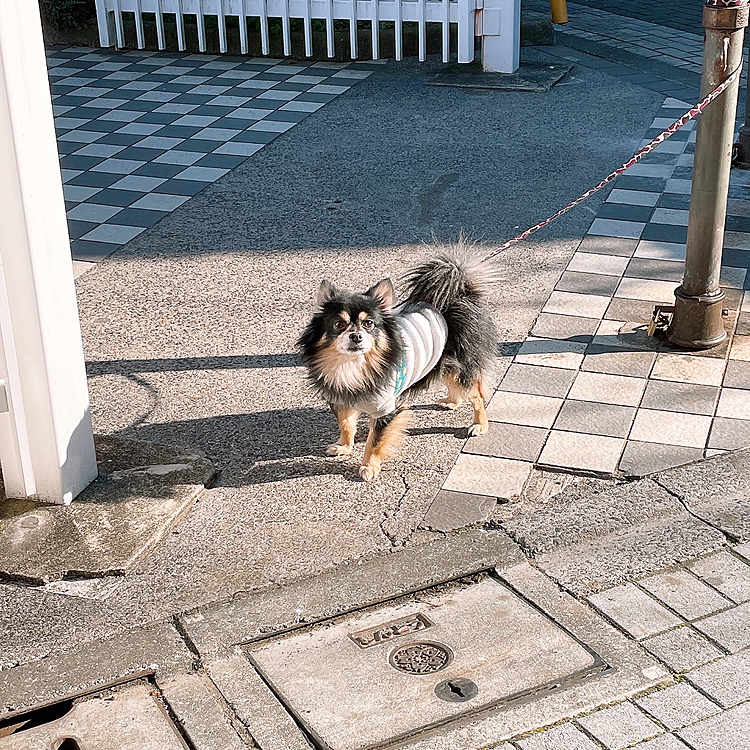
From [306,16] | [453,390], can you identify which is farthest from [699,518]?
[306,16]

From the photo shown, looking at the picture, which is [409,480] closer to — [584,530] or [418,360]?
[418,360]

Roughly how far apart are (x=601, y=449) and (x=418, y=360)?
92cm

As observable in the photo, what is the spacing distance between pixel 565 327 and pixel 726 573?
213 centimetres

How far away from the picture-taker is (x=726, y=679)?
10.3ft

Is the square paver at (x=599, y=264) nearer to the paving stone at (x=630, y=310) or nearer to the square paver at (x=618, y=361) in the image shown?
the paving stone at (x=630, y=310)

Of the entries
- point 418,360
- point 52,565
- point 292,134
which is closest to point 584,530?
point 418,360

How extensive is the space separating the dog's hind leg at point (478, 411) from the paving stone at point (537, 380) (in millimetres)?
398

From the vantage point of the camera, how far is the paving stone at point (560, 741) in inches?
115

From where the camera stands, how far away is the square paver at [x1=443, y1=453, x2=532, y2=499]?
13.8 feet

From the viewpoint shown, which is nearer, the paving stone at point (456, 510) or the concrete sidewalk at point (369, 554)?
the concrete sidewalk at point (369, 554)

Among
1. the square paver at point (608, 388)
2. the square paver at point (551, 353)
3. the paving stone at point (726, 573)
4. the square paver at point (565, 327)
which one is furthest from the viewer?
the square paver at point (565, 327)

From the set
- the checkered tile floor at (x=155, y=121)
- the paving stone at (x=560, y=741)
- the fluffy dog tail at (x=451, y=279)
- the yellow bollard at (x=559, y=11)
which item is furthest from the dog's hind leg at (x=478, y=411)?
the yellow bollard at (x=559, y=11)

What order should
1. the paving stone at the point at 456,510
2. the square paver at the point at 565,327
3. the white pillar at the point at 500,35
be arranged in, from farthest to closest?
the white pillar at the point at 500,35
the square paver at the point at 565,327
the paving stone at the point at 456,510

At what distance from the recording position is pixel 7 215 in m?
3.70
